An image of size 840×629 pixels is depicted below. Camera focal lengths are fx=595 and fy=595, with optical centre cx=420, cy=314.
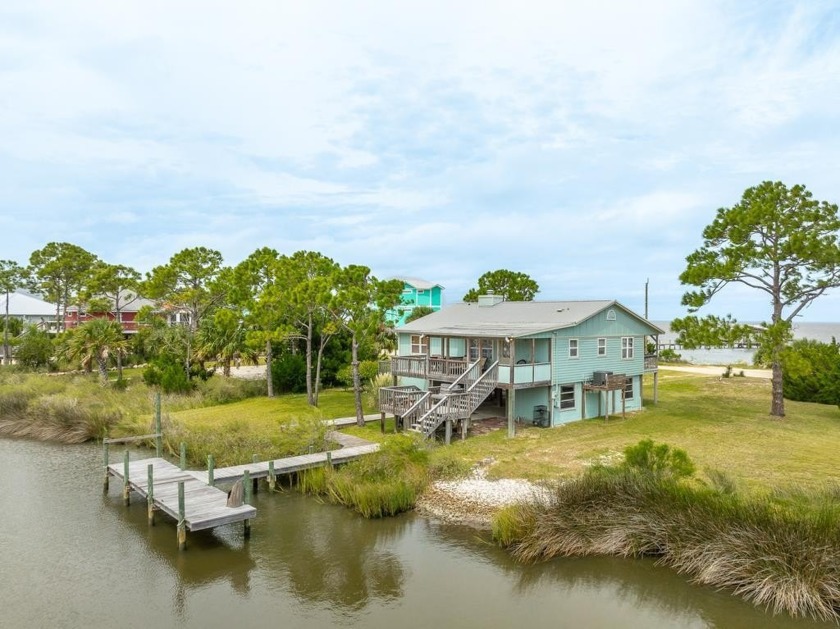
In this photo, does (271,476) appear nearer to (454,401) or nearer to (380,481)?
(380,481)

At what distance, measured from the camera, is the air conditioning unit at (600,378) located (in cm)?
2700

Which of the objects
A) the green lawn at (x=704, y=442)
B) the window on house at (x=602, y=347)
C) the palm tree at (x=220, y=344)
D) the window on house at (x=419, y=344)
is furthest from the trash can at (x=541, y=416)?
the palm tree at (x=220, y=344)

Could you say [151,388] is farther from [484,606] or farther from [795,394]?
[795,394]

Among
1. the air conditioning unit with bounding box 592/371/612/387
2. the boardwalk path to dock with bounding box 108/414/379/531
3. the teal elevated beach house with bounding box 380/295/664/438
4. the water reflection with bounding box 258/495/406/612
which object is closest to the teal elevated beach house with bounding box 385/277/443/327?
the teal elevated beach house with bounding box 380/295/664/438

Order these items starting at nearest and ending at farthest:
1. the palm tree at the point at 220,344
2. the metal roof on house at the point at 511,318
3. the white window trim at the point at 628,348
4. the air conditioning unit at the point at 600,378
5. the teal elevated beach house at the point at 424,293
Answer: the metal roof on house at the point at 511,318, the air conditioning unit at the point at 600,378, the white window trim at the point at 628,348, the palm tree at the point at 220,344, the teal elevated beach house at the point at 424,293

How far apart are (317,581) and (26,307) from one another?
7615 cm

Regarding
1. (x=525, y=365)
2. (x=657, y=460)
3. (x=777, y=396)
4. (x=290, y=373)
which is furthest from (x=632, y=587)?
(x=290, y=373)

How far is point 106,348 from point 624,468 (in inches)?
1277

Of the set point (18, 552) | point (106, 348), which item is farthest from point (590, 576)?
point (106, 348)

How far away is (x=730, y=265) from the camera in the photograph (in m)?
26.6

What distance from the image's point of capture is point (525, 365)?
24766 millimetres

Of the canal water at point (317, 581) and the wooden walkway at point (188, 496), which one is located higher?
the wooden walkway at point (188, 496)

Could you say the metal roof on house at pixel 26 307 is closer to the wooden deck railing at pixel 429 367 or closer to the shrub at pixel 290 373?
the shrub at pixel 290 373

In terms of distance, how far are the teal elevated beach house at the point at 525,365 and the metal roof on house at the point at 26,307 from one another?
60.7 meters
